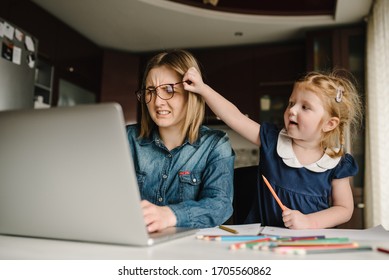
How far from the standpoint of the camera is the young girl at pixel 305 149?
104 cm

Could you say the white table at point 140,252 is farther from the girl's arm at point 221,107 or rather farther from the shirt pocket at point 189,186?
the girl's arm at point 221,107

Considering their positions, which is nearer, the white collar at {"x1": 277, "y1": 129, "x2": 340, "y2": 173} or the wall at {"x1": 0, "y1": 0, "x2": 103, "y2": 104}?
the white collar at {"x1": 277, "y1": 129, "x2": 340, "y2": 173}

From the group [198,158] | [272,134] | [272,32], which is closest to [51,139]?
[198,158]

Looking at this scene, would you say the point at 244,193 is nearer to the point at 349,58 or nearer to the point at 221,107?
the point at 221,107

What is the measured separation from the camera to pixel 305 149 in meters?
1.10

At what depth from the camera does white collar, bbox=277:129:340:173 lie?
1.04m

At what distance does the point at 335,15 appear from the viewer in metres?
3.03

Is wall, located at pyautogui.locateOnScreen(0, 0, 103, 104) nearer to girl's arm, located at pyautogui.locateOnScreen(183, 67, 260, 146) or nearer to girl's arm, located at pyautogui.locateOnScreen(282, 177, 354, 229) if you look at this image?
girl's arm, located at pyautogui.locateOnScreen(183, 67, 260, 146)

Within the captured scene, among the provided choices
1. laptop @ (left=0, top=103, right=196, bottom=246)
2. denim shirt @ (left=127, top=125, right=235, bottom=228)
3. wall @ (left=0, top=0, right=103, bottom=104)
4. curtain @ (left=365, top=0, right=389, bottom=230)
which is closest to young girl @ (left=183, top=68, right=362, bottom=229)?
denim shirt @ (left=127, top=125, right=235, bottom=228)

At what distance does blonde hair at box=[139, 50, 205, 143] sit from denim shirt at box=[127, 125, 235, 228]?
0.03m

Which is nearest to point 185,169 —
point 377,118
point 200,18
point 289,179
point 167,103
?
point 167,103

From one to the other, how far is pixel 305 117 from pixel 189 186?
379 mm

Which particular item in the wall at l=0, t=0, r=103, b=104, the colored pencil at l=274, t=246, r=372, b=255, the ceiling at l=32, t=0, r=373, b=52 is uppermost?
the ceiling at l=32, t=0, r=373, b=52
